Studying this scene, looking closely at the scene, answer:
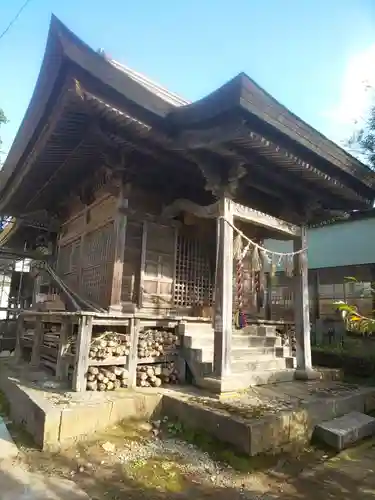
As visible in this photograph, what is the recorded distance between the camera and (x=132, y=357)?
5539mm

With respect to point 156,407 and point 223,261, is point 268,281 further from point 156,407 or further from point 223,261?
point 156,407

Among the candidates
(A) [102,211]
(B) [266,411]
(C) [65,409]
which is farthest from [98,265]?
(B) [266,411]

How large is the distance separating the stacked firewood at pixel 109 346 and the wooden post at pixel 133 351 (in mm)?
69

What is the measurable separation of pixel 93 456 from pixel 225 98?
4348 mm

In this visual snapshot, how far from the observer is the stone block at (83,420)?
402 cm

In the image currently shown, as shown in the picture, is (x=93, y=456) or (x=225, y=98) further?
(x=225, y=98)

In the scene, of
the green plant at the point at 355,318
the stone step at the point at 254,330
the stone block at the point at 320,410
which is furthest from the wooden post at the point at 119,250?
the green plant at the point at 355,318

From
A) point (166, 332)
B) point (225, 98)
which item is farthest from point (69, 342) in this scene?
point (225, 98)

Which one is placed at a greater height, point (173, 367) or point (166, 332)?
point (166, 332)

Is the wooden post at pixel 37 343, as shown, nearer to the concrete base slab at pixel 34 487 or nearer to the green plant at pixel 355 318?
the concrete base slab at pixel 34 487

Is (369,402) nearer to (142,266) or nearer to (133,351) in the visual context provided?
(133,351)

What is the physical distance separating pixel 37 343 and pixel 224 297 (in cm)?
422

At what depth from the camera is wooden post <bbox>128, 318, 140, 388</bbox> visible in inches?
215

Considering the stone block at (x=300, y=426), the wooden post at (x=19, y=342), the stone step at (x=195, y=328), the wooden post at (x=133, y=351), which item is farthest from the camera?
the wooden post at (x=19, y=342)
